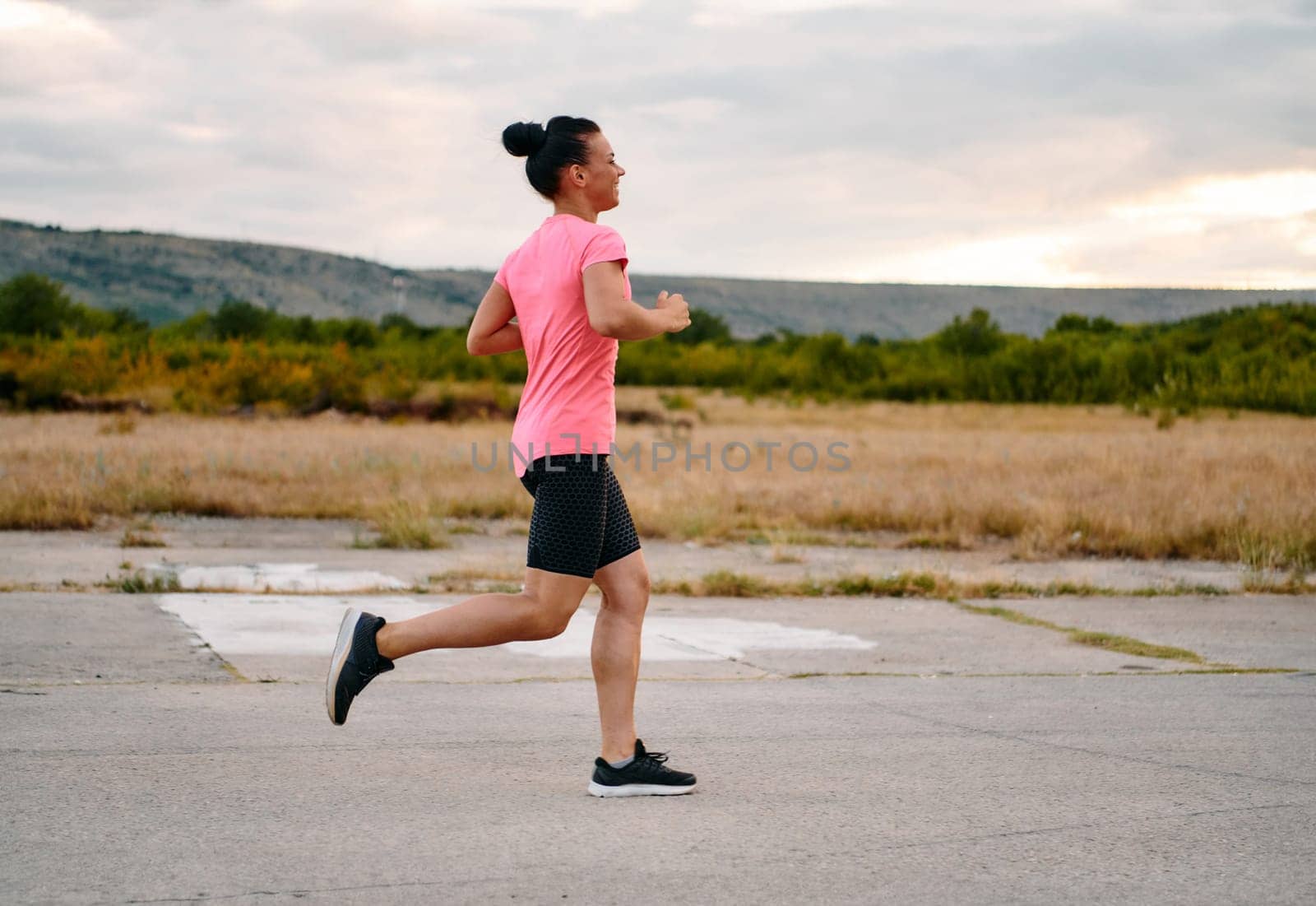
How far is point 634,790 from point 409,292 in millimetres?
134416

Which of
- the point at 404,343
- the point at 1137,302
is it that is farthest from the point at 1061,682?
the point at 1137,302

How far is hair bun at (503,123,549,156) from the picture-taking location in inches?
185

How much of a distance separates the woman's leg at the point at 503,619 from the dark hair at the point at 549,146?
4.16 feet

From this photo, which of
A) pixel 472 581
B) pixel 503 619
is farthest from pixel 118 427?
pixel 503 619

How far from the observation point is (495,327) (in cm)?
486

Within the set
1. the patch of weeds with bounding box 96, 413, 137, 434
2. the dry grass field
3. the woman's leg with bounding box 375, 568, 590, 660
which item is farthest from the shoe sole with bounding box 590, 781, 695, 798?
the patch of weeds with bounding box 96, 413, 137, 434

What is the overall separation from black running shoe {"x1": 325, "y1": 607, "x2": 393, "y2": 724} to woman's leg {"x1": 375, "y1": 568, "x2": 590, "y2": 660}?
0.24ft

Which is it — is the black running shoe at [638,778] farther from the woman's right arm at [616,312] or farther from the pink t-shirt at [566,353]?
the woman's right arm at [616,312]

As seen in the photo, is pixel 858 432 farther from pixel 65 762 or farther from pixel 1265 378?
pixel 65 762

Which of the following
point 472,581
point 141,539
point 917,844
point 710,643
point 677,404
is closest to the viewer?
point 917,844

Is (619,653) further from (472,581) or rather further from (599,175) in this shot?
(472,581)

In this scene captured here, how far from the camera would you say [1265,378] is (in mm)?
38531

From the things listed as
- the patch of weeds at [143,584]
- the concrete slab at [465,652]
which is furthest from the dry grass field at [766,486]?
the concrete slab at [465,652]

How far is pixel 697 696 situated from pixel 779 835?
88.9 inches
